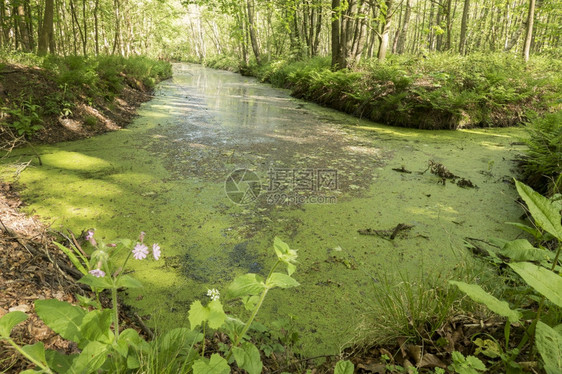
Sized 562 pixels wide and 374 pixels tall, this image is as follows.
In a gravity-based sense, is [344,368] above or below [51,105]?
below

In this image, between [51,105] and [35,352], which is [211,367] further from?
[51,105]

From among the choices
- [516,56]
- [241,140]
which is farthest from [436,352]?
[516,56]

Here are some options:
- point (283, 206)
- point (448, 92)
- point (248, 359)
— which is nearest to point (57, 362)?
point (248, 359)

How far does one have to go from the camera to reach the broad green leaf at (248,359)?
2.71 ft

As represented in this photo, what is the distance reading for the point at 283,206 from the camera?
8.07ft

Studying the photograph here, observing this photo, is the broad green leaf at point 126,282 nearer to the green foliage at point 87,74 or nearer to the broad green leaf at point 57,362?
the broad green leaf at point 57,362

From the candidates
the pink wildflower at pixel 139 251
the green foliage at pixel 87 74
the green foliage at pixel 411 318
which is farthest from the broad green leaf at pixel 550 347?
the green foliage at pixel 87 74

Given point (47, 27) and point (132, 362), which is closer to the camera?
point (132, 362)

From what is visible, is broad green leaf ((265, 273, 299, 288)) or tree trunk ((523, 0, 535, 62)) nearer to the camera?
broad green leaf ((265, 273, 299, 288))

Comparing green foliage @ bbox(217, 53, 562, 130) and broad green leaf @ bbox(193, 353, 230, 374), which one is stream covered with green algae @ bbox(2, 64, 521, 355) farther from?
green foliage @ bbox(217, 53, 562, 130)

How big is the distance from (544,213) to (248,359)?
2.96 ft

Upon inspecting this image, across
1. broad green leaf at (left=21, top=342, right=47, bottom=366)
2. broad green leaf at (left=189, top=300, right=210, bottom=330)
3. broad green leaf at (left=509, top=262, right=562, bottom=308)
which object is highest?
broad green leaf at (left=509, top=262, right=562, bottom=308)

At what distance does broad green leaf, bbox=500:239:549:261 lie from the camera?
94 centimetres

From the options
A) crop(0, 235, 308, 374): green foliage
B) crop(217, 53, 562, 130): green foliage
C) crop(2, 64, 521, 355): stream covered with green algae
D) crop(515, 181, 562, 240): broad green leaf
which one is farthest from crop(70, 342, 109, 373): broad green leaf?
crop(217, 53, 562, 130): green foliage
